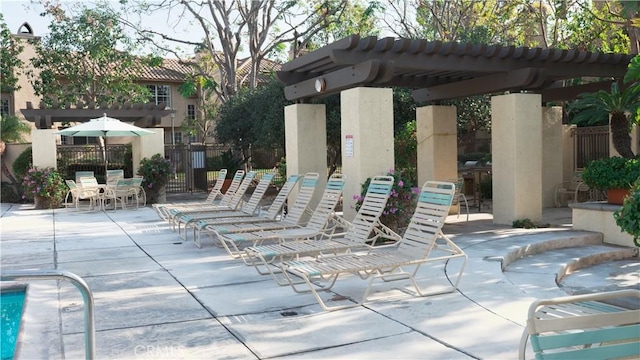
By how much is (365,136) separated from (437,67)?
1.78m

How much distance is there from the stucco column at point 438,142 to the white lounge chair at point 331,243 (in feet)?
15.5

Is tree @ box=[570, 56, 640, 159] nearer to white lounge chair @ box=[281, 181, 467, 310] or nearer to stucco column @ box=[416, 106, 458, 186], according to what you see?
stucco column @ box=[416, 106, 458, 186]

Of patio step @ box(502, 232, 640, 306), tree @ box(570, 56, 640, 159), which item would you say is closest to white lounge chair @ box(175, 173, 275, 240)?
patio step @ box(502, 232, 640, 306)

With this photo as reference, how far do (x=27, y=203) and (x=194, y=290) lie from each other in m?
14.5

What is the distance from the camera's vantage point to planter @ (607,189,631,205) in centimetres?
955

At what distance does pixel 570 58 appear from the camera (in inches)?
436

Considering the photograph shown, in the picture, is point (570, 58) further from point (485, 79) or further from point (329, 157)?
point (329, 157)

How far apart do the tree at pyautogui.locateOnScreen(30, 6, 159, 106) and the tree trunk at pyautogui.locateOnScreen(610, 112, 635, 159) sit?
19.5m

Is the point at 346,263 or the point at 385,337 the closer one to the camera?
the point at 385,337

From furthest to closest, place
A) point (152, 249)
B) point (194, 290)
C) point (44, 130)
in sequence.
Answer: point (44, 130)
point (152, 249)
point (194, 290)

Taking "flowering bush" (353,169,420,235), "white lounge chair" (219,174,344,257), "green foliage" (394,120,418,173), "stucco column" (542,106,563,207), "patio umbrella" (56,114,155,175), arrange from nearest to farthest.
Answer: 1. "white lounge chair" (219,174,344,257)
2. "flowering bush" (353,169,420,235)
3. "stucco column" (542,106,563,207)
4. "green foliage" (394,120,418,173)
5. "patio umbrella" (56,114,155,175)

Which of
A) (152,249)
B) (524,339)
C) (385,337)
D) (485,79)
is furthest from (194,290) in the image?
(485,79)

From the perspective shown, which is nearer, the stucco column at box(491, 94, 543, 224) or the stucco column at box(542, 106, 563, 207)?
the stucco column at box(491, 94, 543, 224)

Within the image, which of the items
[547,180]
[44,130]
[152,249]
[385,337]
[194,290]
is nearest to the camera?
[385,337]
